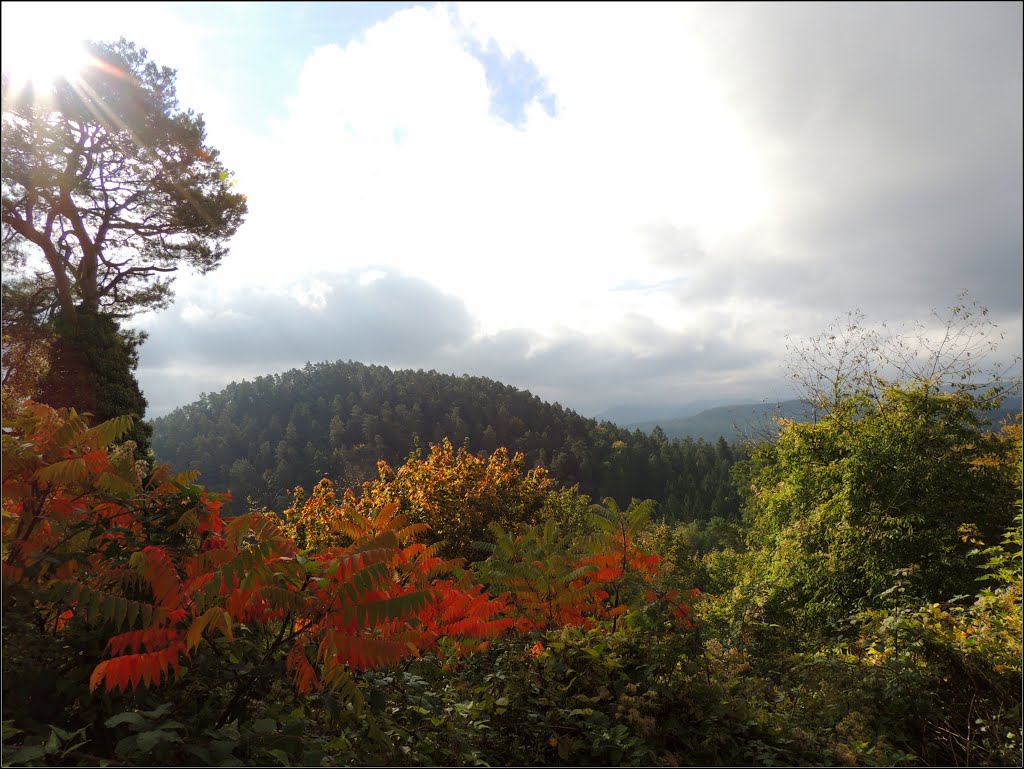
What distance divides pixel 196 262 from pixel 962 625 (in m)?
11.2

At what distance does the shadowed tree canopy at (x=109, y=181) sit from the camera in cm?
476

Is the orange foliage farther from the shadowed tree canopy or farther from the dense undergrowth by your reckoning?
the shadowed tree canopy

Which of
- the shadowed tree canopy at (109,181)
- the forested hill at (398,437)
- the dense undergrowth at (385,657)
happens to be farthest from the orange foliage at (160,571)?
the forested hill at (398,437)

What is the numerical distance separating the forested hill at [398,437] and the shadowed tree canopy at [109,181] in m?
75.6

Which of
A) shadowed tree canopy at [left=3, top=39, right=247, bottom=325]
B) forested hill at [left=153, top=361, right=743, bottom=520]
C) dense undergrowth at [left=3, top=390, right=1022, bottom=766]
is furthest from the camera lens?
forested hill at [left=153, top=361, right=743, bottom=520]

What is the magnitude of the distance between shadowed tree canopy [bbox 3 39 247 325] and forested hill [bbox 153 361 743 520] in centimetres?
7557

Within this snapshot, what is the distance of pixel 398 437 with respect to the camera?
10706 centimetres

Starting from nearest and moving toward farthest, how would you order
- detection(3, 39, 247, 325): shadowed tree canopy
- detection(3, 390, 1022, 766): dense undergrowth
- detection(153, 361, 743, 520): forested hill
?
detection(3, 390, 1022, 766): dense undergrowth < detection(3, 39, 247, 325): shadowed tree canopy < detection(153, 361, 743, 520): forested hill

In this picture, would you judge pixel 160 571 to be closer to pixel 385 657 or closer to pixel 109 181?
pixel 385 657

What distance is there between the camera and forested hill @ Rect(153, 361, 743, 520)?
9019 cm

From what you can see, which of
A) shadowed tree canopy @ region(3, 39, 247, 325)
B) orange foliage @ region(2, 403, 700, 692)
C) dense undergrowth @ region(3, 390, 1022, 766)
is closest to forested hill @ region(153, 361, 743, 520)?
shadowed tree canopy @ region(3, 39, 247, 325)

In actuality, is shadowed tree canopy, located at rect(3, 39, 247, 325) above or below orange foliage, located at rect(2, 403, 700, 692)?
above

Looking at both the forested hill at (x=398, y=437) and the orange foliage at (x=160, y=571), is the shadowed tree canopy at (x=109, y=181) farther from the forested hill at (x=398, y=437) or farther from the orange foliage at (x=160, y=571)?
the forested hill at (x=398, y=437)

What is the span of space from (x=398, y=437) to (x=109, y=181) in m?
103
